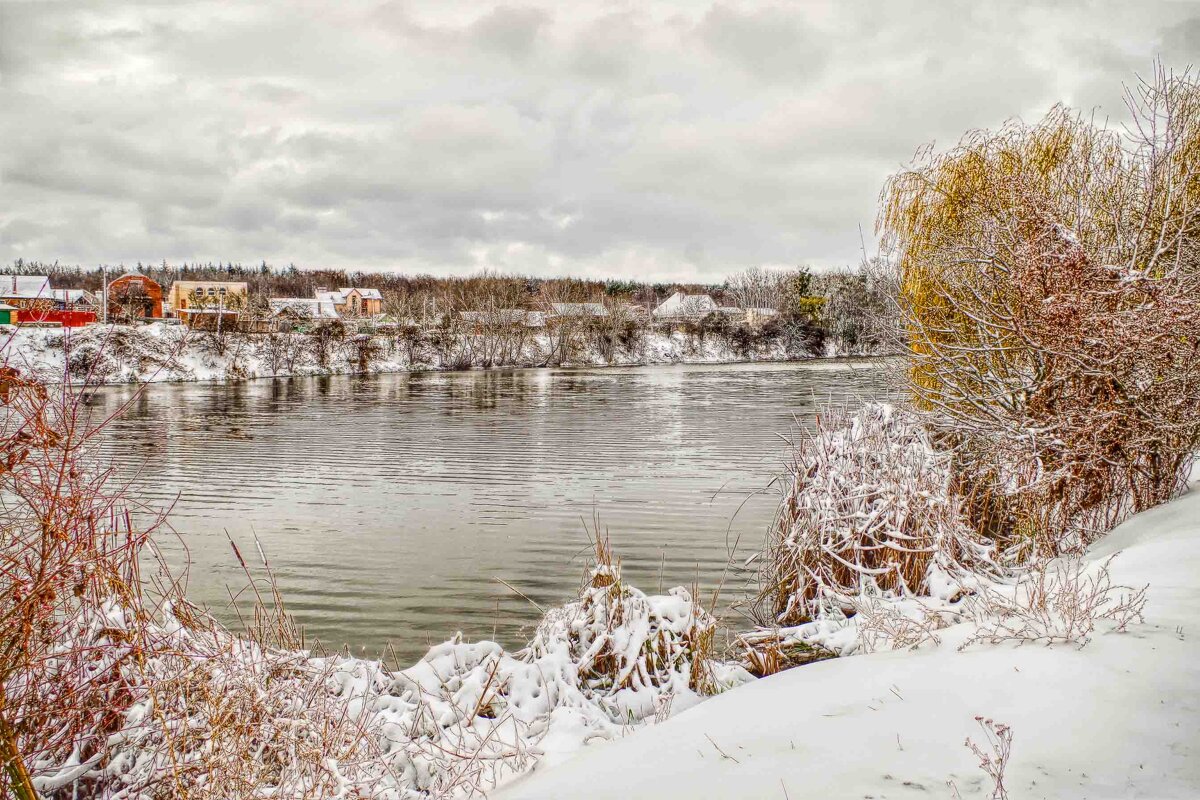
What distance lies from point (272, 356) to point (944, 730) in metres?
52.1

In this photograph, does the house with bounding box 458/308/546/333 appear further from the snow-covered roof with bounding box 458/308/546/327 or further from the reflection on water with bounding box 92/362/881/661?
the reflection on water with bounding box 92/362/881/661

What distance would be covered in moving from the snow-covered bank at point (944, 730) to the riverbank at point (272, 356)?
3992cm

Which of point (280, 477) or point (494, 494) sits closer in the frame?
point (494, 494)

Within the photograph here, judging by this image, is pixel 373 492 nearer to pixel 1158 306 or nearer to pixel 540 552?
pixel 540 552

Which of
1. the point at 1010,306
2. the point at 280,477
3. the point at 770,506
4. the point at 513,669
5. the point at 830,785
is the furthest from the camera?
the point at 280,477

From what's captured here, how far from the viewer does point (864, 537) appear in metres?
8.12

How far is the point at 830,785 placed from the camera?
12.4 feet

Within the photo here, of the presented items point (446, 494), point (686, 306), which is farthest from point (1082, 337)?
point (686, 306)

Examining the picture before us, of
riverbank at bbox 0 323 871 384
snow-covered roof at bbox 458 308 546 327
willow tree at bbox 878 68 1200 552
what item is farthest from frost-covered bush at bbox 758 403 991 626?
snow-covered roof at bbox 458 308 546 327

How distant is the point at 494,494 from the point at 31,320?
11.9 meters

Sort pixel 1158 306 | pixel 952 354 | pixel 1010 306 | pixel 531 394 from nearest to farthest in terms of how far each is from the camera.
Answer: pixel 1158 306, pixel 1010 306, pixel 952 354, pixel 531 394

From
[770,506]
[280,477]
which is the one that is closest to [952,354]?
[770,506]

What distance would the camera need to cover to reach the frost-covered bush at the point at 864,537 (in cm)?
748

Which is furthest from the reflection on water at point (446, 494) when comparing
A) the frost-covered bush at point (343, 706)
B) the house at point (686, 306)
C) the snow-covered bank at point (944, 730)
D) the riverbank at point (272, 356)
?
the house at point (686, 306)
